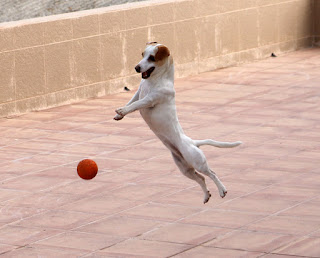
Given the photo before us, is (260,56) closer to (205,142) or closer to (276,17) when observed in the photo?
(276,17)

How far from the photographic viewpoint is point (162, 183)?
8.80 m

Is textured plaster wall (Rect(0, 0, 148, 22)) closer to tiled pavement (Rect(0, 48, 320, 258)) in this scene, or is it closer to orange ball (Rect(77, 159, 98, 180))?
tiled pavement (Rect(0, 48, 320, 258))

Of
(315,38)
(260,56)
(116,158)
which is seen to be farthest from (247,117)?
(315,38)

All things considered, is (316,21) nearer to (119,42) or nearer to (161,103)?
(119,42)

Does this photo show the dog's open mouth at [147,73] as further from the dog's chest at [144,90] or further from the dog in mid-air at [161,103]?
the dog's chest at [144,90]

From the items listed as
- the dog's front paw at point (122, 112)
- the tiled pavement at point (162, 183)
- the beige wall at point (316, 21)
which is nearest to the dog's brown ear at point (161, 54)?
the dog's front paw at point (122, 112)

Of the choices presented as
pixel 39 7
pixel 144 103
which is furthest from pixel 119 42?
pixel 144 103

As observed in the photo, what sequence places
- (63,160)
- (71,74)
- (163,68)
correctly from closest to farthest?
(163,68) < (63,160) < (71,74)

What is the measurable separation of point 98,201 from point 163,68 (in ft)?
8.27

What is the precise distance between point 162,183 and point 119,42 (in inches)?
217

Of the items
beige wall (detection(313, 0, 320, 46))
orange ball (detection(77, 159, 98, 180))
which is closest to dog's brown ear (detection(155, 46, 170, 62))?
orange ball (detection(77, 159, 98, 180))

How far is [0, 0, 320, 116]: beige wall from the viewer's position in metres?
12.5

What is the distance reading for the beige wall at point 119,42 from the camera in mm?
12508

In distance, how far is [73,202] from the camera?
323 inches
